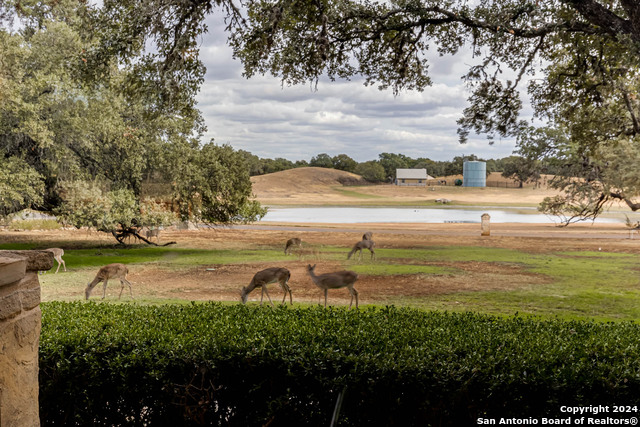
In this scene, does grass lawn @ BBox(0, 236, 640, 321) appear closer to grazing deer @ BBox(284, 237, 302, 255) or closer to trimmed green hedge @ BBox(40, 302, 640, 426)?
grazing deer @ BBox(284, 237, 302, 255)

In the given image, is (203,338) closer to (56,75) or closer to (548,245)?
(56,75)

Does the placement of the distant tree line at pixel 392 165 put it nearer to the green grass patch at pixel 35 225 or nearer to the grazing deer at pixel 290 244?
the grazing deer at pixel 290 244

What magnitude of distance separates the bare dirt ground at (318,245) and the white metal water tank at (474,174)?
12.1 meters

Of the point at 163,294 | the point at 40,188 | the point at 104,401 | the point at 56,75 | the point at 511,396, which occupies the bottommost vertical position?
the point at 163,294

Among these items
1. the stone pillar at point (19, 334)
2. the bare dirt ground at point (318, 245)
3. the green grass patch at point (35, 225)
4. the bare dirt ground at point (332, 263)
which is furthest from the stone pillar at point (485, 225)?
A: the stone pillar at point (19, 334)

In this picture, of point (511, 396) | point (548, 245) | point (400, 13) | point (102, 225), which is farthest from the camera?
point (548, 245)

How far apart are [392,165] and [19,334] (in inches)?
1597

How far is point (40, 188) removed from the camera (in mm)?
16125

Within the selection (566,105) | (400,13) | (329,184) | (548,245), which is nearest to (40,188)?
(400,13)

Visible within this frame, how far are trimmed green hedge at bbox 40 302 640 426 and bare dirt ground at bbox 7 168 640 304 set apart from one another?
7.76 meters

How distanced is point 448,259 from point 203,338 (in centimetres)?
1478

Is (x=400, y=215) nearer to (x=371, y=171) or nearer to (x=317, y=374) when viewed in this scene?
(x=371, y=171)

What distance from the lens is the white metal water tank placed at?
152 ft

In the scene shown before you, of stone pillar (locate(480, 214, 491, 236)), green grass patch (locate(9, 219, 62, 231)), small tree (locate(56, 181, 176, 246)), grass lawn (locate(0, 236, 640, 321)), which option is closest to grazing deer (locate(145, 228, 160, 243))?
grass lawn (locate(0, 236, 640, 321))
